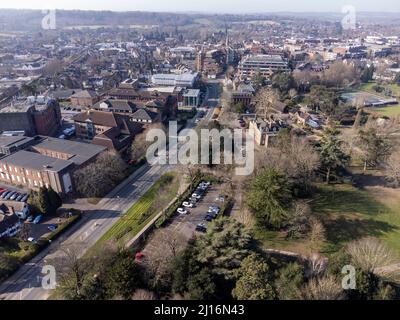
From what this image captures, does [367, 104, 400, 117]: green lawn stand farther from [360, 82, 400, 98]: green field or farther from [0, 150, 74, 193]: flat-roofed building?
[0, 150, 74, 193]: flat-roofed building

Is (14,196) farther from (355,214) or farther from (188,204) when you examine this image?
(355,214)

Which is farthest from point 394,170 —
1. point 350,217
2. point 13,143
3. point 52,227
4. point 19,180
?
point 13,143

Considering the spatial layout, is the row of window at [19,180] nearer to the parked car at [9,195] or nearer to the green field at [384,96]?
the parked car at [9,195]

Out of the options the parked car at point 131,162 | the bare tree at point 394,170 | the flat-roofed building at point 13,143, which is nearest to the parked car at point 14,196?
the flat-roofed building at point 13,143

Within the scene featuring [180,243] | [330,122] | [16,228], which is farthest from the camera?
[330,122]
